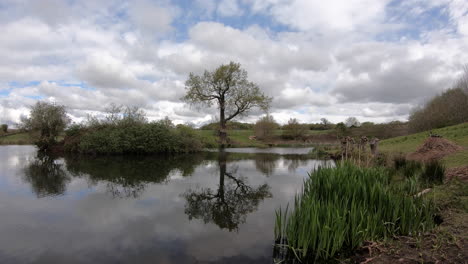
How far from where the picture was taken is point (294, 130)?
2079 inches

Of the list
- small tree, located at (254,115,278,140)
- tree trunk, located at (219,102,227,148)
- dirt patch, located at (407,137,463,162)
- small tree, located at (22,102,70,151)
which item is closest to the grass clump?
dirt patch, located at (407,137,463,162)

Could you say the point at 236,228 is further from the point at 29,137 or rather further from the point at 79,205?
the point at 29,137

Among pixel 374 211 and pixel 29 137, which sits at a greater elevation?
pixel 29 137

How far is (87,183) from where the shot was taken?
35.5 ft

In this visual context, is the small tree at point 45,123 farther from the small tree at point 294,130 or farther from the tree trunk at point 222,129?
the small tree at point 294,130

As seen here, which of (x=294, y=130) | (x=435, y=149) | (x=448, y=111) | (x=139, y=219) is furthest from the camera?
(x=294, y=130)

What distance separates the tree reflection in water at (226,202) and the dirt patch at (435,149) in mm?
8018

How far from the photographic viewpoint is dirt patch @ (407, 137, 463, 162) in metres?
11.6

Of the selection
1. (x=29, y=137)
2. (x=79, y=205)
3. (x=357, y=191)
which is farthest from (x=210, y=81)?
(x=357, y=191)

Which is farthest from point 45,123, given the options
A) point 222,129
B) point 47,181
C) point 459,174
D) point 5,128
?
point 5,128

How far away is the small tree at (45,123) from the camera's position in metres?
26.2

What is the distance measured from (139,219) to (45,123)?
26.6m

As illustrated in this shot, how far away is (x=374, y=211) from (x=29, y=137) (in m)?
33.8

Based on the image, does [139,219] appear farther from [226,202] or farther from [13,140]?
[13,140]
